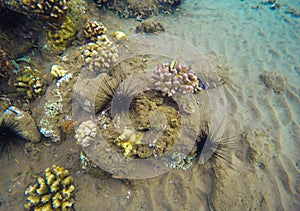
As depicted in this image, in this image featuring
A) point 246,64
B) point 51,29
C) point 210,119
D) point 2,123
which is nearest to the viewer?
point 2,123

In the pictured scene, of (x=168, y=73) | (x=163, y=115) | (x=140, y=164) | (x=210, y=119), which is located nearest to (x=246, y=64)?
(x=210, y=119)

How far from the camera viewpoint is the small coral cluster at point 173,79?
12.0ft

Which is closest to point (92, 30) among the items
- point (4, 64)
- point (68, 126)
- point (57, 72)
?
point (57, 72)

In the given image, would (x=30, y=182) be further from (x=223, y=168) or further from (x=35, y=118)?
(x=223, y=168)

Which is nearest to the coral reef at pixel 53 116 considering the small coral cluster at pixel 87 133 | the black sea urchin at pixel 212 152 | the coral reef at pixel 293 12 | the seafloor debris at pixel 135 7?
the small coral cluster at pixel 87 133

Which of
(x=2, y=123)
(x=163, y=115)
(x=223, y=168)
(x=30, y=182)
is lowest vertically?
(x=30, y=182)

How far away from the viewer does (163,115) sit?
341 centimetres

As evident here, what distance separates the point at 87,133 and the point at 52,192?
4.49 feet

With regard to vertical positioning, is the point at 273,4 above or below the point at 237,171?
above

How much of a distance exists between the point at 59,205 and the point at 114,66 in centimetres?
302

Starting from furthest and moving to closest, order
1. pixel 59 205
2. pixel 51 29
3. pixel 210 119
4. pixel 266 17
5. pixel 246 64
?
1. pixel 266 17
2. pixel 246 64
3. pixel 51 29
4. pixel 210 119
5. pixel 59 205

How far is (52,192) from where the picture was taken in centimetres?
343

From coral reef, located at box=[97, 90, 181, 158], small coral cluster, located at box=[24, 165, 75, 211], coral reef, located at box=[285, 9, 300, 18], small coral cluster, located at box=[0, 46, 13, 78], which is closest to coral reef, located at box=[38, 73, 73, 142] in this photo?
small coral cluster, located at box=[24, 165, 75, 211]

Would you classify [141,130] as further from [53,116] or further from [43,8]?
[43,8]
